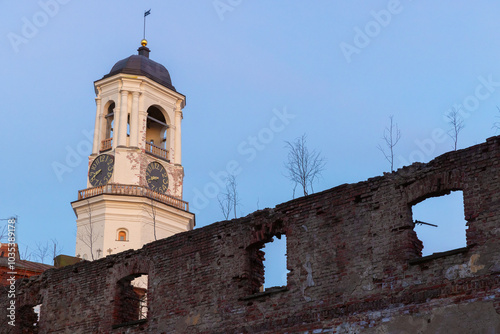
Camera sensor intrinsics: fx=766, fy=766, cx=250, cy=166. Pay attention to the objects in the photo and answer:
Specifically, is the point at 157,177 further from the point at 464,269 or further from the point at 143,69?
the point at 464,269

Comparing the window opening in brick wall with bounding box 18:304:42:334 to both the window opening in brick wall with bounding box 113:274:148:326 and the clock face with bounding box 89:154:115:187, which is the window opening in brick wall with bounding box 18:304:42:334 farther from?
the clock face with bounding box 89:154:115:187

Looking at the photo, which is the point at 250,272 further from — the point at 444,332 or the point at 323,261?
the point at 444,332

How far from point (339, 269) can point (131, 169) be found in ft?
83.5

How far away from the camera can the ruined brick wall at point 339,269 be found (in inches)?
448

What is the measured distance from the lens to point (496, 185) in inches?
451

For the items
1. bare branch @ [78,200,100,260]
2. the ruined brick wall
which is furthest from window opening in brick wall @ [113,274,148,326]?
bare branch @ [78,200,100,260]

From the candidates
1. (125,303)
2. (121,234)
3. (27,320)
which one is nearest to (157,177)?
(121,234)

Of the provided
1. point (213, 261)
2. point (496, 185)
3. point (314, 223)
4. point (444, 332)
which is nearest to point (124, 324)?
point (213, 261)

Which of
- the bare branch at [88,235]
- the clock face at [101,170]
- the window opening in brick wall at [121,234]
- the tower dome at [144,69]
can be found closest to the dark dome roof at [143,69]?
the tower dome at [144,69]

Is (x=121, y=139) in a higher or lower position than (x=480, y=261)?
higher

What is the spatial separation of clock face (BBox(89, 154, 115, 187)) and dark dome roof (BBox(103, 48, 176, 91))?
4392 millimetres

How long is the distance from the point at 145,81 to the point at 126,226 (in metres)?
7.49

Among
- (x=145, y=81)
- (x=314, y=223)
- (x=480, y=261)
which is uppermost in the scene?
(x=145, y=81)

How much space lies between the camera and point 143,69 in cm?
3950
